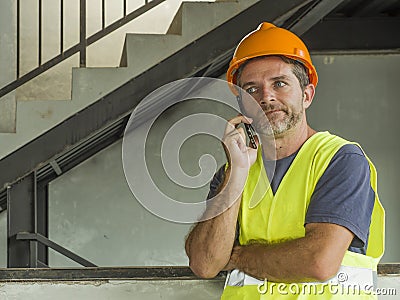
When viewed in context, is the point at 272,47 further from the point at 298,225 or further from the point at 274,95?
the point at 298,225

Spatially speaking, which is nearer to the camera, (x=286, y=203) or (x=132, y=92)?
(x=286, y=203)

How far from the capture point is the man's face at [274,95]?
1.96 metres

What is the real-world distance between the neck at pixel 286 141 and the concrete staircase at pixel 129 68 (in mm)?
2637

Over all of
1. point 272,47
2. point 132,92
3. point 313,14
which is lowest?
point 132,92

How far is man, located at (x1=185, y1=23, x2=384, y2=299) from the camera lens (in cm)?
181

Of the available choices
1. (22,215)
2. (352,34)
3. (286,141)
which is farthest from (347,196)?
(352,34)

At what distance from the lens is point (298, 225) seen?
1.89 metres

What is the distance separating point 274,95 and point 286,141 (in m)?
0.12

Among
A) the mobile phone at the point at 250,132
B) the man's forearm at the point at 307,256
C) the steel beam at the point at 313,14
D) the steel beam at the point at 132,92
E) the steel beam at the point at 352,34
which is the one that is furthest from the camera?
the steel beam at the point at 352,34

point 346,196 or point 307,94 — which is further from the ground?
point 307,94

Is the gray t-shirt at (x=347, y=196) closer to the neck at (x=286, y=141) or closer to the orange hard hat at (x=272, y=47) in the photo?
the neck at (x=286, y=141)

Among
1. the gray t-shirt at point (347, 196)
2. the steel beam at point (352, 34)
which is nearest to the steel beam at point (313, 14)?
the steel beam at point (352, 34)

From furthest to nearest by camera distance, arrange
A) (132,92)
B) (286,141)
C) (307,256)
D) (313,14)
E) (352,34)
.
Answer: (352,34)
(313,14)
(132,92)
(286,141)
(307,256)

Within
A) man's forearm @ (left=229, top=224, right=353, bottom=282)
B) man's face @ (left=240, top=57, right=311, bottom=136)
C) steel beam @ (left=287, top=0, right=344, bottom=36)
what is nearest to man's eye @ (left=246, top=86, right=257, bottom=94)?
man's face @ (left=240, top=57, right=311, bottom=136)
